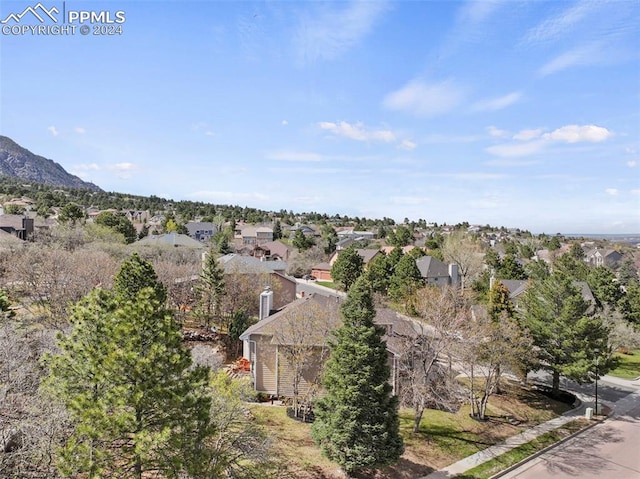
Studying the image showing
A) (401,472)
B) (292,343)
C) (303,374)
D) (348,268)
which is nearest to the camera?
(401,472)

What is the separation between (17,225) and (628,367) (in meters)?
81.9

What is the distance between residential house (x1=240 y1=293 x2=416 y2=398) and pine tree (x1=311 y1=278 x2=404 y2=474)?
611 centimetres

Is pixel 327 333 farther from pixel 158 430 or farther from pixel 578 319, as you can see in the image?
pixel 578 319

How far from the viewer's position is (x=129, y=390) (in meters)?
9.65

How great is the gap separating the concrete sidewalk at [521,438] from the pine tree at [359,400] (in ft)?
14.1

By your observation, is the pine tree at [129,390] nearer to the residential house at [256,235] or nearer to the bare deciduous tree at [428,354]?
the bare deciduous tree at [428,354]

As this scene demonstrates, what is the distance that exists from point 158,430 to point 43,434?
2.81 meters

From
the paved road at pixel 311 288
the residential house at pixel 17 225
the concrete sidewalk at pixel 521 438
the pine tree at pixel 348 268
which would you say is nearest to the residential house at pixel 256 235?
the paved road at pixel 311 288

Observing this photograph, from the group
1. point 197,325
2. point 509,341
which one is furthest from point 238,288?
point 509,341

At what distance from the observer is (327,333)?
22.6m

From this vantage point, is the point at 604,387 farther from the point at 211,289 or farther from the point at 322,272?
the point at 322,272

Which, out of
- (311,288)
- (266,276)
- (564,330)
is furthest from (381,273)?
(564,330)

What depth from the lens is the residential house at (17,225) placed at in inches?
2402

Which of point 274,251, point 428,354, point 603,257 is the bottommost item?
point 428,354
